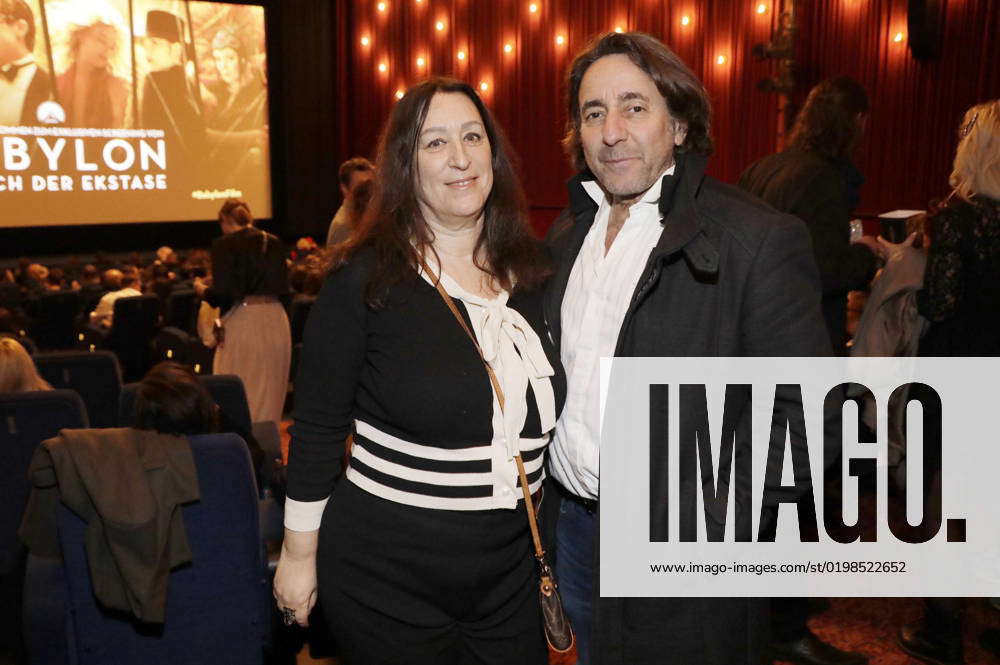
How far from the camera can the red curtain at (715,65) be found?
8188mm

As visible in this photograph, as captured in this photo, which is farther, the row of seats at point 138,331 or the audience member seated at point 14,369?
the row of seats at point 138,331

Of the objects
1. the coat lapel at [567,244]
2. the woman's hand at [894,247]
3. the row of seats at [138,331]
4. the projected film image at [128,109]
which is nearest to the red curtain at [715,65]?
the projected film image at [128,109]

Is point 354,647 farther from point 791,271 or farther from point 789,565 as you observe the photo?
point 791,271

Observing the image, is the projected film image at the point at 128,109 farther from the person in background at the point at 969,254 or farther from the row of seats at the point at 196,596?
the person in background at the point at 969,254

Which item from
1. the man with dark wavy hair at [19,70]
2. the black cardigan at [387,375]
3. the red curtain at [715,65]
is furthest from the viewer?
the man with dark wavy hair at [19,70]

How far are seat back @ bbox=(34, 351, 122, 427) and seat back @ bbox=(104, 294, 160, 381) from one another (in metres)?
2.34

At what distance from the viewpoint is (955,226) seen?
2561mm

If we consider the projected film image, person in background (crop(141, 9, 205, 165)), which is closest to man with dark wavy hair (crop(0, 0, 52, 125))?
the projected film image

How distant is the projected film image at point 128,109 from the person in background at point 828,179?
10771 millimetres

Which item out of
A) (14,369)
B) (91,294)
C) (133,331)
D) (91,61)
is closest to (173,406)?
(14,369)

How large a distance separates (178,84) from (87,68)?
48.0 inches

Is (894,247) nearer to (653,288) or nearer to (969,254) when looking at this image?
(969,254)

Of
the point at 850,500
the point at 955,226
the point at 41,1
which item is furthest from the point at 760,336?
the point at 41,1

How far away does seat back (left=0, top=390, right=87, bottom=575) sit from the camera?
9.48ft
